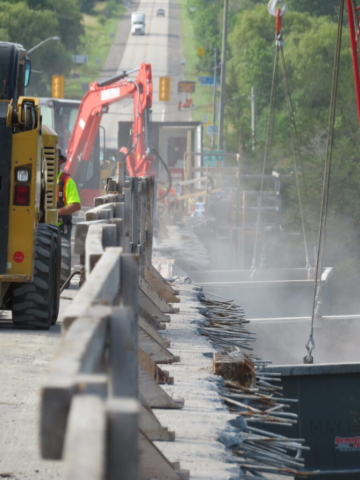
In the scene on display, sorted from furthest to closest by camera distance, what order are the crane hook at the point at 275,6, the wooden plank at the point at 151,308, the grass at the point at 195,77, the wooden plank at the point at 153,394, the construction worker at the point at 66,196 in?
the grass at the point at 195,77, the crane hook at the point at 275,6, the construction worker at the point at 66,196, the wooden plank at the point at 151,308, the wooden plank at the point at 153,394

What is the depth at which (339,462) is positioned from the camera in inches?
448

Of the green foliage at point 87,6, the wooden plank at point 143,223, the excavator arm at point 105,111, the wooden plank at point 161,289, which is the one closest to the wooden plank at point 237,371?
the wooden plank at point 143,223

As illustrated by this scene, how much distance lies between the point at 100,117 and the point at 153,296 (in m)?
14.6

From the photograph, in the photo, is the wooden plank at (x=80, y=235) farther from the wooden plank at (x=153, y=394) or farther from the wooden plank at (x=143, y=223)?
the wooden plank at (x=143, y=223)

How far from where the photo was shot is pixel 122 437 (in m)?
2.34

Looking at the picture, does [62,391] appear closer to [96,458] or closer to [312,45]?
[96,458]

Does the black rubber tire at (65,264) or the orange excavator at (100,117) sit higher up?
the orange excavator at (100,117)

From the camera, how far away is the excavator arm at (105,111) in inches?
957

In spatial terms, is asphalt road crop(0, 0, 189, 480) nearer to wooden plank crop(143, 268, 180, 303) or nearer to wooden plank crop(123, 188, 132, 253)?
wooden plank crop(123, 188, 132, 253)

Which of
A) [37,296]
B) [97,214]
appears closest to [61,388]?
[97,214]

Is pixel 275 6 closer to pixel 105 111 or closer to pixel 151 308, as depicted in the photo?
pixel 151 308

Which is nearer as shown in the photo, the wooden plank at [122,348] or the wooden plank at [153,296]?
the wooden plank at [122,348]

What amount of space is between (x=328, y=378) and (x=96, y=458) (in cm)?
994

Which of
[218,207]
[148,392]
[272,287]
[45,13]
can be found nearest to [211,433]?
[148,392]
